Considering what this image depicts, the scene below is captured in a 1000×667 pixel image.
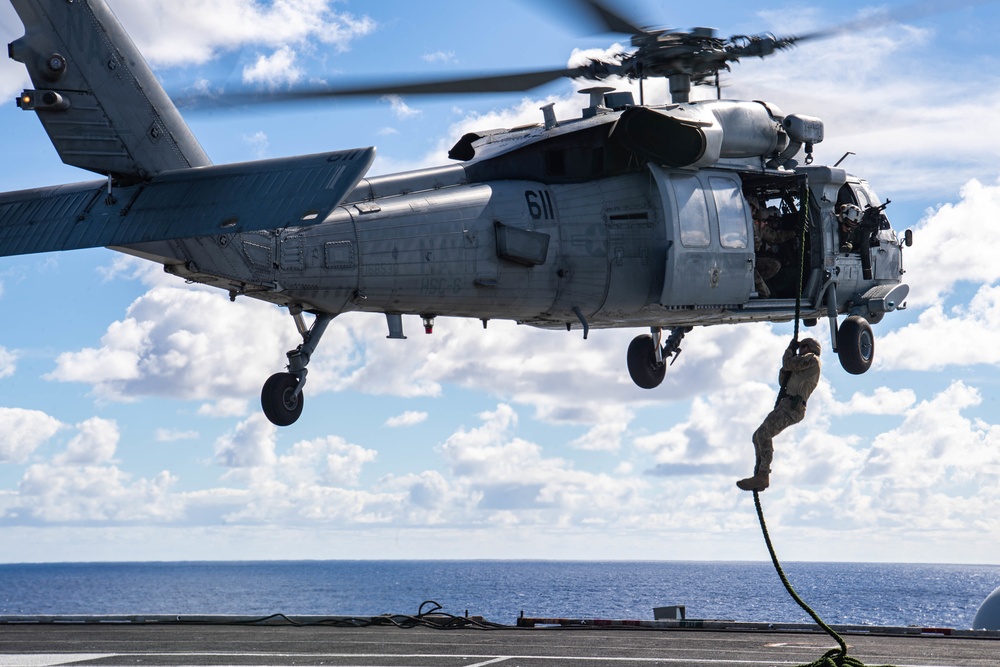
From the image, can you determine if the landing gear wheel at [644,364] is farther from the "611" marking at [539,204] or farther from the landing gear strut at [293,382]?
the landing gear strut at [293,382]

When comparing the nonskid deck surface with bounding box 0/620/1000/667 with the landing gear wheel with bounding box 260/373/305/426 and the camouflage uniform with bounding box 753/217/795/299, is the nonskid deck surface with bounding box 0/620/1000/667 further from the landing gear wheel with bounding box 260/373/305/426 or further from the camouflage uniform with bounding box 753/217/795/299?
the camouflage uniform with bounding box 753/217/795/299

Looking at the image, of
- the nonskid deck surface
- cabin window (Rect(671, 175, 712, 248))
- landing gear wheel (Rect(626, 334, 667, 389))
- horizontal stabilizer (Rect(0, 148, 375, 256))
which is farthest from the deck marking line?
landing gear wheel (Rect(626, 334, 667, 389))

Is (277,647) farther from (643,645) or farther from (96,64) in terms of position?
(96,64)

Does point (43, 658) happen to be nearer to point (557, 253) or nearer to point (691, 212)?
point (557, 253)

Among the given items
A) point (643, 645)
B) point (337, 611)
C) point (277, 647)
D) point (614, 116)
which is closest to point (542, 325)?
point (614, 116)

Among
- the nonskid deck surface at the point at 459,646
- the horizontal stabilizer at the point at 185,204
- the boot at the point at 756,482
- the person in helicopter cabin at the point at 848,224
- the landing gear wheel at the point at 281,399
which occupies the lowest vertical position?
the nonskid deck surface at the point at 459,646

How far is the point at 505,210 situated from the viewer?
20.0 m

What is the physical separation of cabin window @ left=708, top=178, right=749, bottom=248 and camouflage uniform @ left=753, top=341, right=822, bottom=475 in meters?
8.98

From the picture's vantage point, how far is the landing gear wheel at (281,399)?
18.1 meters

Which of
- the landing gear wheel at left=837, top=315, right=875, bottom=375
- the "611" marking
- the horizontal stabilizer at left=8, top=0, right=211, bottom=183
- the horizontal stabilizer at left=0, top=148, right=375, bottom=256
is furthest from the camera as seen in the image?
the landing gear wheel at left=837, top=315, right=875, bottom=375

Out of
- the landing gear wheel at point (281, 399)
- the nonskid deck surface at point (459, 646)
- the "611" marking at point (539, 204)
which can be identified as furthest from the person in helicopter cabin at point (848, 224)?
the landing gear wheel at point (281, 399)

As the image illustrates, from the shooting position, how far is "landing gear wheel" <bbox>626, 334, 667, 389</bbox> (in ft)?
90.6

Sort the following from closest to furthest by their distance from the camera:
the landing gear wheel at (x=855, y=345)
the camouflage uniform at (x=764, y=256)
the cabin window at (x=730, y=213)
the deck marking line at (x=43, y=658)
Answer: the deck marking line at (x=43, y=658) < the cabin window at (x=730, y=213) < the camouflage uniform at (x=764, y=256) < the landing gear wheel at (x=855, y=345)

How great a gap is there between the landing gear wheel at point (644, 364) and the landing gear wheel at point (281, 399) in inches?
440
